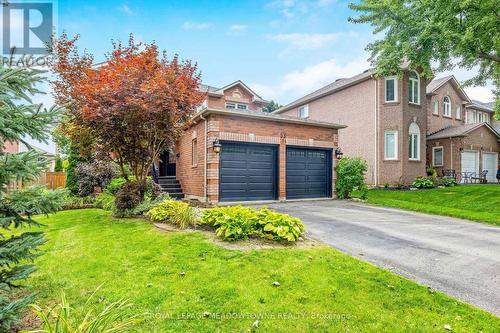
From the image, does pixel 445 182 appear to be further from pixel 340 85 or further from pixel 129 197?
pixel 129 197

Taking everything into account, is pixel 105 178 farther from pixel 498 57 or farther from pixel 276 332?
pixel 498 57

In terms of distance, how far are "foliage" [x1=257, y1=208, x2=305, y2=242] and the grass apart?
0.49 m

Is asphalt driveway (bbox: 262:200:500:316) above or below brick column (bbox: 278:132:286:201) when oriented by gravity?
below

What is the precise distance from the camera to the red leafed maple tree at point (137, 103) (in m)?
8.02

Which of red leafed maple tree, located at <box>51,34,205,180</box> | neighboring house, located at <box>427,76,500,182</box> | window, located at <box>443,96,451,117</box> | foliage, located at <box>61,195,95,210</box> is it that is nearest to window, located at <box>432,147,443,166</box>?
neighboring house, located at <box>427,76,500,182</box>

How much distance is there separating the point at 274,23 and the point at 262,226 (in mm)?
11425

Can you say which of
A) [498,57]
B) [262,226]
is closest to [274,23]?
[498,57]

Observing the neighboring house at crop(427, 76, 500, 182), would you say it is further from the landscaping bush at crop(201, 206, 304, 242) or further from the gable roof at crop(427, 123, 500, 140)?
the landscaping bush at crop(201, 206, 304, 242)

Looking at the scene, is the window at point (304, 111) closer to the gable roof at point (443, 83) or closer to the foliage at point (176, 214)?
the gable roof at point (443, 83)

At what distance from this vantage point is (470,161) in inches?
807

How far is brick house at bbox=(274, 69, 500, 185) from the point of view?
1684 cm

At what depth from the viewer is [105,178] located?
1434cm

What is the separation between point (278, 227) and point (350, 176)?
8.79 metres

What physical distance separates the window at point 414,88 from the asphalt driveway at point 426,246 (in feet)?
34.1
